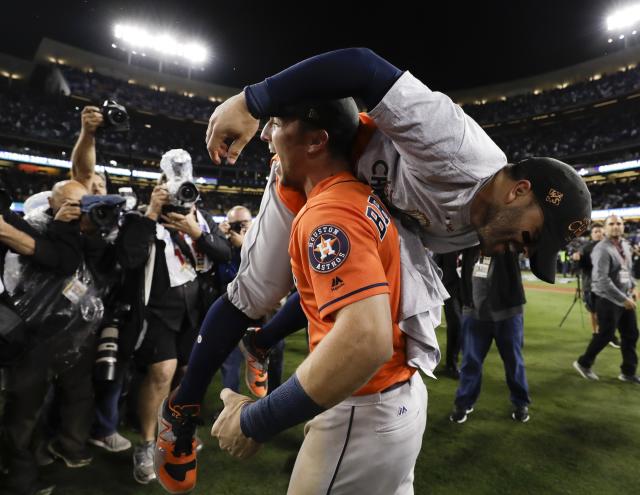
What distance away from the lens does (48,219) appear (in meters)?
2.76

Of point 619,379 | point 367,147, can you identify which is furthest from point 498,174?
point 619,379

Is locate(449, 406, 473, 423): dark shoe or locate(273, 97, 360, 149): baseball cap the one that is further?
locate(449, 406, 473, 423): dark shoe

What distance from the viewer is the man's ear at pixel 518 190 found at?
108 centimetres

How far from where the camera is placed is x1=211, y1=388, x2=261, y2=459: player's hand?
945mm

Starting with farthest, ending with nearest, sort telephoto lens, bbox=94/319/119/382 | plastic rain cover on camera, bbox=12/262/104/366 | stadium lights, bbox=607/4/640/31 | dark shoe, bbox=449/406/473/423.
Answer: stadium lights, bbox=607/4/640/31, dark shoe, bbox=449/406/473/423, telephoto lens, bbox=94/319/119/382, plastic rain cover on camera, bbox=12/262/104/366

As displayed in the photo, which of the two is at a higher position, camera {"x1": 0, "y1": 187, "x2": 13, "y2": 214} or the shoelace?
camera {"x1": 0, "y1": 187, "x2": 13, "y2": 214}

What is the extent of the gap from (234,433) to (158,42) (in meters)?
37.0

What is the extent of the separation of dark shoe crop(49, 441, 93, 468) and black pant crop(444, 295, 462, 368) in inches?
159

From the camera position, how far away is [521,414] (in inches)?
140

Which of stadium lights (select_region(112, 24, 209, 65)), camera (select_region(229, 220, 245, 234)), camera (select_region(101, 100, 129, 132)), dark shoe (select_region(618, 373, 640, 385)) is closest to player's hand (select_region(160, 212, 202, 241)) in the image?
camera (select_region(101, 100, 129, 132))

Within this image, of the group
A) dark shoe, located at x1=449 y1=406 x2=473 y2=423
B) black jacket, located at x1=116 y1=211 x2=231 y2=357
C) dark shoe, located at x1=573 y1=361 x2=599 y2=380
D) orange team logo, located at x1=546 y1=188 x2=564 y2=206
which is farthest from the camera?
dark shoe, located at x1=573 y1=361 x2=599 y2=380

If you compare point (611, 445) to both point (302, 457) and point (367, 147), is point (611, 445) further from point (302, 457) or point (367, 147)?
point (367, 147)

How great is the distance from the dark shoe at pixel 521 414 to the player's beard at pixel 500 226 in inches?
123

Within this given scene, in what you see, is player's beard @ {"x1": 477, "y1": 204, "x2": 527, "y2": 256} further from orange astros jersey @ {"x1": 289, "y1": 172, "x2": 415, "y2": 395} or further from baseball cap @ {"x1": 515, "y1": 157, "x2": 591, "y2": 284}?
orange astros jersey @ {"x1": 289, "y1": 172, "x2": 415, "y2": 395}
